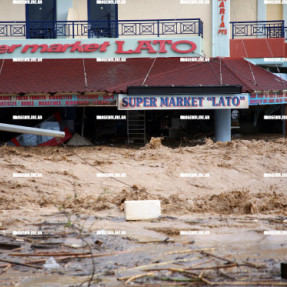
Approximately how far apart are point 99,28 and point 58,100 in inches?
156

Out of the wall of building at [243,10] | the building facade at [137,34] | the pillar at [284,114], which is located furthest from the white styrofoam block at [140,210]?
the wall of building at [243,10]

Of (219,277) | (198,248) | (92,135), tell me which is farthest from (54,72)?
(219,277)

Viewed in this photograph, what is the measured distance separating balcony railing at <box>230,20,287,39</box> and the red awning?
153cm

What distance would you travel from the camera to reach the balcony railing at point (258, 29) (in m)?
20.7

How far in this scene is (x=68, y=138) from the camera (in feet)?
62.0

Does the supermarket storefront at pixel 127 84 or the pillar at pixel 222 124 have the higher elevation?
the supermarket storefront at pixel 127 84

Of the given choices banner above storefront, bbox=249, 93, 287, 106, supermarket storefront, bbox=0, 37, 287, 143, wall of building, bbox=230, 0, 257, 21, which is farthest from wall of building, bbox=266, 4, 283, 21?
banner above storefront, bbox=249, 93, 287, 106

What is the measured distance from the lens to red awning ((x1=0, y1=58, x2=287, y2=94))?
17.5m

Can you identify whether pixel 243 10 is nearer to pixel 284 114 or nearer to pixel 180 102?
pixel 284 114

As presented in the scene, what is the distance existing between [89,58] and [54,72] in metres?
1.37

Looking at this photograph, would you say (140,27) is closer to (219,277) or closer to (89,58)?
(89,58)

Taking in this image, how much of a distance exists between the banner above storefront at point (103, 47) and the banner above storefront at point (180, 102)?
2627mm

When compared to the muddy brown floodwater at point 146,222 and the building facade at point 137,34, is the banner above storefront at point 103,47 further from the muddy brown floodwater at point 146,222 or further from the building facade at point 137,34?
the muddy brown floodwater at point 146,222

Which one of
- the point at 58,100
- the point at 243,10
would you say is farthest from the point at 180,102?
the point at 243,10
